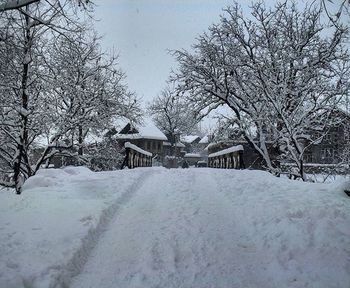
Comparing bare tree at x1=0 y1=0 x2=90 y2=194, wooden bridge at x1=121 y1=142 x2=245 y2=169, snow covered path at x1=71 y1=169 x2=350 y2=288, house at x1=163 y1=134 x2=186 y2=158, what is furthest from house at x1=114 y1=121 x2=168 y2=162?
snow covered path at x1=71 y1=169 x2=350 y2=288

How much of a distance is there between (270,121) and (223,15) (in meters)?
6.79

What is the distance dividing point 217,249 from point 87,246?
1.94 meters

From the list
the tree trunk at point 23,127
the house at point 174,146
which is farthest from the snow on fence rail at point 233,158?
the house at point 174,146

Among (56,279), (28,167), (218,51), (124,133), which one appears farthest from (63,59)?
(124,133)

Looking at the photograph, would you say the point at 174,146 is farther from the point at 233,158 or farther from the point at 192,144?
the point at 233,158

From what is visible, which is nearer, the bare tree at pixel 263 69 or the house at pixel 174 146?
the bare tree at pixel 263 69

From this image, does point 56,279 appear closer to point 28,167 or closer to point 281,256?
point 281,256

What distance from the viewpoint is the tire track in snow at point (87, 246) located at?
416cm

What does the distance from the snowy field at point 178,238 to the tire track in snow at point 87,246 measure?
2 cm

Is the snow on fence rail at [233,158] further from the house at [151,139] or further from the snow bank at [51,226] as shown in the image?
the house at [151,139]

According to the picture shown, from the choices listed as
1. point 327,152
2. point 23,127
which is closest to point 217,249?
point 23,127

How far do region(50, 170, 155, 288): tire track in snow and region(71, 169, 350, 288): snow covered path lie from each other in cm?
10

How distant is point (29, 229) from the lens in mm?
5434

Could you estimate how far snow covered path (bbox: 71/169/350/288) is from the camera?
14.1 ft
